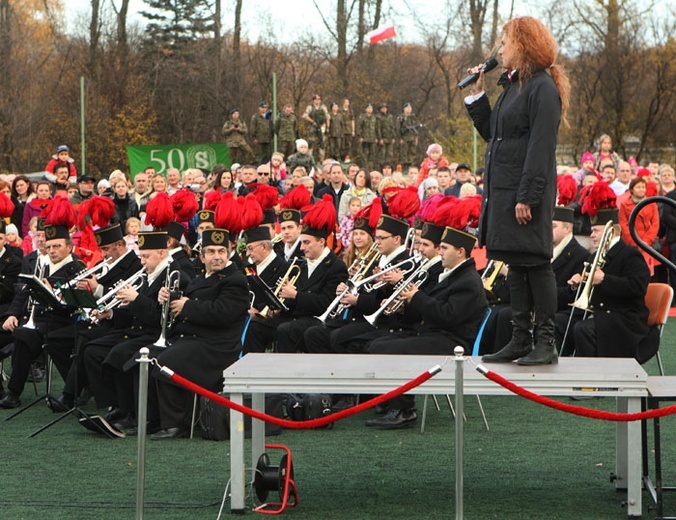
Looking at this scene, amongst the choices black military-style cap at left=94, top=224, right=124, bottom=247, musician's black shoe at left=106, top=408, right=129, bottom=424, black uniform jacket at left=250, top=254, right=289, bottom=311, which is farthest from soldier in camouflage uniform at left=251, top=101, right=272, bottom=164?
musician's black shoe at left=106, top=408, right=129, bottom=424

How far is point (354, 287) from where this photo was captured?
10000 mm

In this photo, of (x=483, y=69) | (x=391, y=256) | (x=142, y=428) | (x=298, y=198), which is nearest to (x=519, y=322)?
(x=483, y=69)

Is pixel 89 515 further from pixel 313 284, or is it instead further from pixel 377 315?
pixel 313 284

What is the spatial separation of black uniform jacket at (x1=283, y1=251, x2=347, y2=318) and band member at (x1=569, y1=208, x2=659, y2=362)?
2.32 m

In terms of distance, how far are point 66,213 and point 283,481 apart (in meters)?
4.81

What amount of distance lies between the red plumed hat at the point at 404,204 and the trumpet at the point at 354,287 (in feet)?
2.59

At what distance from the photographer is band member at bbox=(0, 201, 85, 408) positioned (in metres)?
10.3

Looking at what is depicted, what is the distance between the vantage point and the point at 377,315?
9539mm

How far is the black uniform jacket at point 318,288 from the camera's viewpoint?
10.5 m

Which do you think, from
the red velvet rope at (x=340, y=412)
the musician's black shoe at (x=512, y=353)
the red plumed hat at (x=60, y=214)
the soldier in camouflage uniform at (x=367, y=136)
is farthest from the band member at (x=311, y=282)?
the soldier in camouflage uniform at (x=367, y=136)

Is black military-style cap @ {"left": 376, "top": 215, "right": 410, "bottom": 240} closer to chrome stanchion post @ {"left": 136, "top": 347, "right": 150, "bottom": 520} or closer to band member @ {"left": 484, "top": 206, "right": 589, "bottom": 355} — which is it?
band member @ {"left": 484, "top": 206, "right": 589, "bottom": 355}

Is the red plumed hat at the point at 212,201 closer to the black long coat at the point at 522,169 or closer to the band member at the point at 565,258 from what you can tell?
the band member at the point at 565,258

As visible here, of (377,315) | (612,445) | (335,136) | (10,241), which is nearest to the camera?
(612,445)

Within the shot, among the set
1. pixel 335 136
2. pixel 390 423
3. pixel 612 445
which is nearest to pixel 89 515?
pixel 390 423
